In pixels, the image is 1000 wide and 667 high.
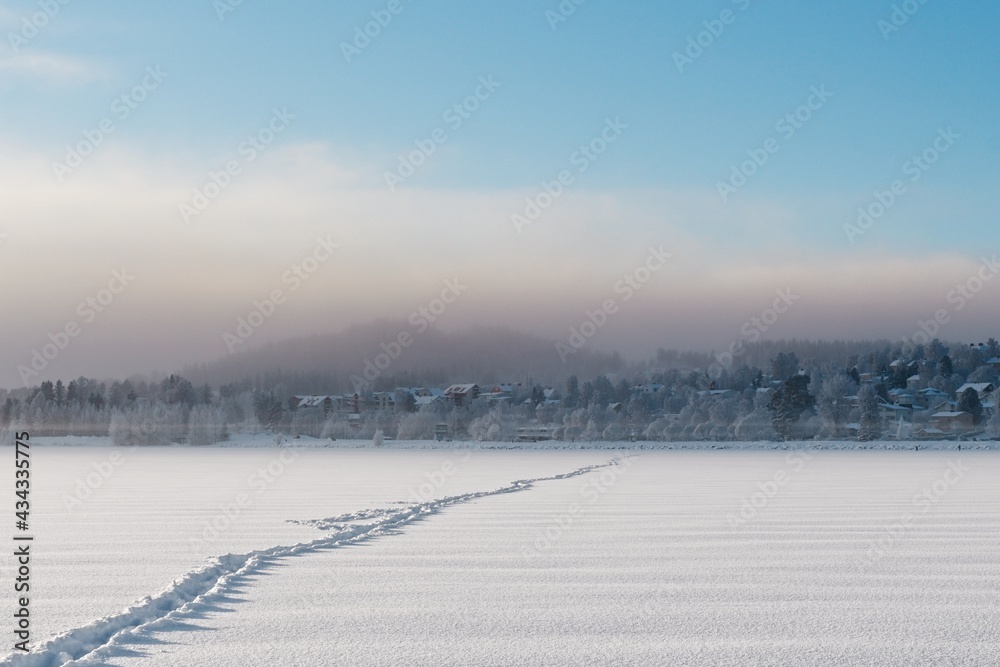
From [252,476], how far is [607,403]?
116303 mm

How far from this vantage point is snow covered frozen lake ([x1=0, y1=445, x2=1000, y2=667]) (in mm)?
6414

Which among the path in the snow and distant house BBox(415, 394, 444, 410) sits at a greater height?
distant house BBox(415, 394, 444, 410)

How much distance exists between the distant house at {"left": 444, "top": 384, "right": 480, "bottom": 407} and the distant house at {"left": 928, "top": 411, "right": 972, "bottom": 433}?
80.1 metres

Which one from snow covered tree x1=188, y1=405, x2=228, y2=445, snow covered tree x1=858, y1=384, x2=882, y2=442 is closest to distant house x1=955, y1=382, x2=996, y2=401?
snow covered tree x1=858, y1=384, x2=882, y2=442

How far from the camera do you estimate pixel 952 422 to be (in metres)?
115

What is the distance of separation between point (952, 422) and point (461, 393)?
3635 inches

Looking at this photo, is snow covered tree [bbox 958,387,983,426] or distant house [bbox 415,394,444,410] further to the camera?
distant house [bbox 415,394,444,410]

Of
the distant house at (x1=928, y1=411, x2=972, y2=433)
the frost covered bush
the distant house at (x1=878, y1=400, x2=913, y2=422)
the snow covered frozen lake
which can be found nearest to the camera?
the snow covered frozen lake

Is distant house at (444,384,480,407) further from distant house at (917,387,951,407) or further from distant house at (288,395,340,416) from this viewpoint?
distant house at (917,387,951,407)

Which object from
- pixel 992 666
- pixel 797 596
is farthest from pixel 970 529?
pixel 992 666

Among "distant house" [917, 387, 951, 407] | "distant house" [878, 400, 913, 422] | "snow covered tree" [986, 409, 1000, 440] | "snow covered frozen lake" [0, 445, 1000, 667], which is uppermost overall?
"distant house" [917, 387, 951, 407]

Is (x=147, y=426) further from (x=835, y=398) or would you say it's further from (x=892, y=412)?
(x=892, y=412)

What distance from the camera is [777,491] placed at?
22406 mm

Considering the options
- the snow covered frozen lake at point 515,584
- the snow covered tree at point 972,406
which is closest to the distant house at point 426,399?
the snow covered tree at point 972,406
